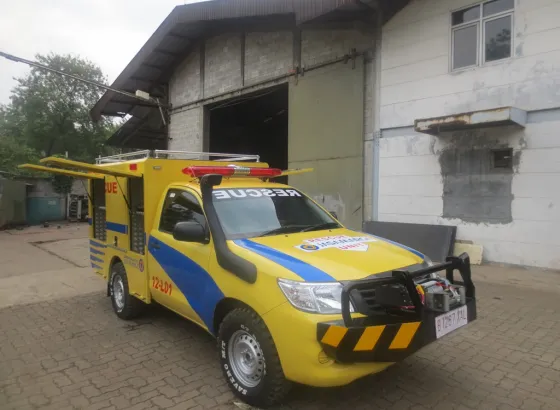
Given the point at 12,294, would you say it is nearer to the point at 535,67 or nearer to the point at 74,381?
the point at 74,381

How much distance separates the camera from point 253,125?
19078 mm

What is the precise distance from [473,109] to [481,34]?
151 centimetres

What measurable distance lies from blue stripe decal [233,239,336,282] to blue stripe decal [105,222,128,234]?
2.52m

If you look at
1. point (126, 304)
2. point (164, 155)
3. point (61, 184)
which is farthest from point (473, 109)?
point (61, 184)

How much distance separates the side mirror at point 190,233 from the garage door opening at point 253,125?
955cm

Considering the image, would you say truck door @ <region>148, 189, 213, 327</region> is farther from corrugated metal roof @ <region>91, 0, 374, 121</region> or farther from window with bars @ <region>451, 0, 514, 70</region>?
window with bars @ <region>451, 0, 514, 70</region>

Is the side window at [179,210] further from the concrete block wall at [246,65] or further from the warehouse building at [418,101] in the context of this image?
the concrete block wall at [246,65]

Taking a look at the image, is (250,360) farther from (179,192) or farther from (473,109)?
(473,109)

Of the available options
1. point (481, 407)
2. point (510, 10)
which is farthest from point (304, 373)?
point (510, 10)

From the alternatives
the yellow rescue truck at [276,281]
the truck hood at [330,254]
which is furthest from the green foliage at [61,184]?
the truck hood at [330,254]

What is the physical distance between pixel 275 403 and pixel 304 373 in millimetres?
513

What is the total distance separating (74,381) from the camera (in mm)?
3607

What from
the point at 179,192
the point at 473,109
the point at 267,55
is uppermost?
the point at 267,55

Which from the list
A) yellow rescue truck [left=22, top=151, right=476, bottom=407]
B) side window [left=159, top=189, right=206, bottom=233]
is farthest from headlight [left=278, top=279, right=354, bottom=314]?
side window [left=159, top=189, right=206, bottom=233]
